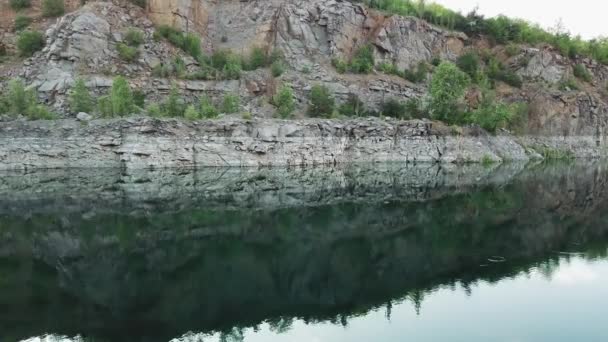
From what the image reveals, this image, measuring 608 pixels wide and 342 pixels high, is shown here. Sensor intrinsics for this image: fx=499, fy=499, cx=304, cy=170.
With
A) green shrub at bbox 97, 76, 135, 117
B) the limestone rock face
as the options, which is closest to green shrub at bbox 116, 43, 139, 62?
green shrub at bbox 97, 76, 135, 117

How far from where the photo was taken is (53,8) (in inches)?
2516

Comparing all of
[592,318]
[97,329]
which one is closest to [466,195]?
[592,318]

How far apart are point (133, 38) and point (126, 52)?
114 inches

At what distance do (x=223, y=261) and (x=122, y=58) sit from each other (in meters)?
50.0

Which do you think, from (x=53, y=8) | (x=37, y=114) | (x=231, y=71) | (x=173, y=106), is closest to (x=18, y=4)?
(x=53, y=8)

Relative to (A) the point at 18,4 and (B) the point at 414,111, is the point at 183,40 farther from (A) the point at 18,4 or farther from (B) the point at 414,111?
(B) the point at 414,111

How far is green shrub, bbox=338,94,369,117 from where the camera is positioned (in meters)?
63.5

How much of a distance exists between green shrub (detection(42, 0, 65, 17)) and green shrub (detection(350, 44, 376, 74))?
3911 cm

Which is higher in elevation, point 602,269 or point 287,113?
point 287,113

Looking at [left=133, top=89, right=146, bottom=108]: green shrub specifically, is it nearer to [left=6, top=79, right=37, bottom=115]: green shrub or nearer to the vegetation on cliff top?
[left=6, top=79, right=37, bottom=115]: green shrub

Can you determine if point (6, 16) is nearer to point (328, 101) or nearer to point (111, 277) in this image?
point (328, 101)

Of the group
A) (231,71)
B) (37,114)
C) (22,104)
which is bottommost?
(37,114)

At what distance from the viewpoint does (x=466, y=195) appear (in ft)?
112

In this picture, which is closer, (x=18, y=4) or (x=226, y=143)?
(x=226, y=143)
